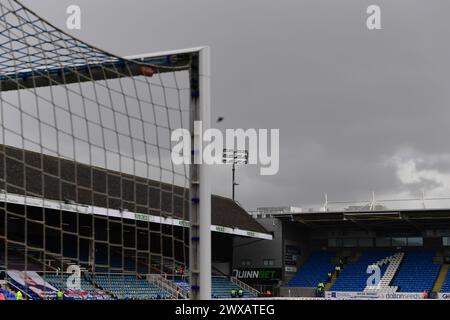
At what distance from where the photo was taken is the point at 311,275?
3700cm

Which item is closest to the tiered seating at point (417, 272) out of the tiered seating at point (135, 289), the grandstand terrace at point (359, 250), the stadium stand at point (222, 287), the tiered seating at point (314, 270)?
the grandstand terrace at point (359, 250)

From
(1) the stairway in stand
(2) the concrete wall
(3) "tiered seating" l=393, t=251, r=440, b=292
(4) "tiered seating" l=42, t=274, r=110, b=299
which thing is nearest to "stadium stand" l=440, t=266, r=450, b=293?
(1) the stairway in stand

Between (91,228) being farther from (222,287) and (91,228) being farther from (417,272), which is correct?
(417,272)

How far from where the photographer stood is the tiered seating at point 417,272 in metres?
33.5

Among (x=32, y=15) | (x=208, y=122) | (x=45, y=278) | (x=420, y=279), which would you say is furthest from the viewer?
(x=420, y=279)

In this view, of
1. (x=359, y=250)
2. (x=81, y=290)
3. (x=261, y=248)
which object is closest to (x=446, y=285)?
Result: (x=359, y=250)

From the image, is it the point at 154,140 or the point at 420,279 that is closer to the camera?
the point at 154,140

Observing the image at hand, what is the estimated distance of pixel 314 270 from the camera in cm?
3747

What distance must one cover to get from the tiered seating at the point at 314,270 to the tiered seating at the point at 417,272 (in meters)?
4.09

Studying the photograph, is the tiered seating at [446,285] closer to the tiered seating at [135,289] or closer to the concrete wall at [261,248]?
the concrete wall at [261,248]
